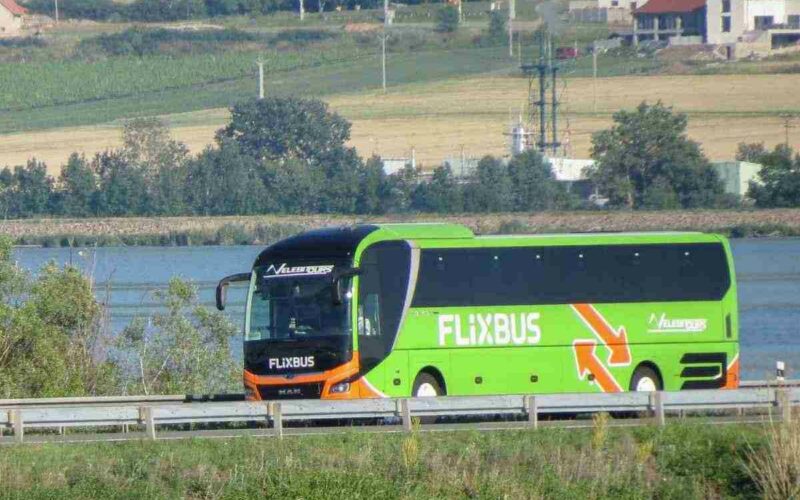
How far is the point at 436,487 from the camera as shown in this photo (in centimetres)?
1508

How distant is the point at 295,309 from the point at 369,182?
2300 inches

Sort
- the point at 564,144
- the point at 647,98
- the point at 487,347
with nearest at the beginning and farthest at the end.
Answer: the point at 487,347 < the point at 564,144 < the point at 647,98

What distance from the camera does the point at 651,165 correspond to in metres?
79.8

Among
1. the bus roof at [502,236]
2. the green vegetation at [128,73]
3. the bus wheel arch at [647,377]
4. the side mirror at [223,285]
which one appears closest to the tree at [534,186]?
the green vegetation at [128,73]

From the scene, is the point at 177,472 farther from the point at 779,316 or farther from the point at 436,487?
the point at 779,316

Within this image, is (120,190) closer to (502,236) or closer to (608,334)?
(502,236)

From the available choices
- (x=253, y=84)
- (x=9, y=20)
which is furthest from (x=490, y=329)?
(x=9, y=20)

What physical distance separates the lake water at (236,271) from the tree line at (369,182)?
3974 mm

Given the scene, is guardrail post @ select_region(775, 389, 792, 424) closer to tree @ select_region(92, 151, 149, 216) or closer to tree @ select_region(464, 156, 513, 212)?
tree @ select_region(464, 156, 513, 212)

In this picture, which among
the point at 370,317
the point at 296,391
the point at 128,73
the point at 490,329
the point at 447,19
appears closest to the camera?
the point at 296,391

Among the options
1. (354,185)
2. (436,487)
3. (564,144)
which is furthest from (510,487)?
(564,144)

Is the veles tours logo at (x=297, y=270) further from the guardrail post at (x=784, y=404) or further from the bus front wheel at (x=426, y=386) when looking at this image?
the guardrail post at (x=784, y=404)

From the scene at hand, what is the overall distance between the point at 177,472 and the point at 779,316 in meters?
34.0

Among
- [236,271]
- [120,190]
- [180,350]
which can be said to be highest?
[180,350]
